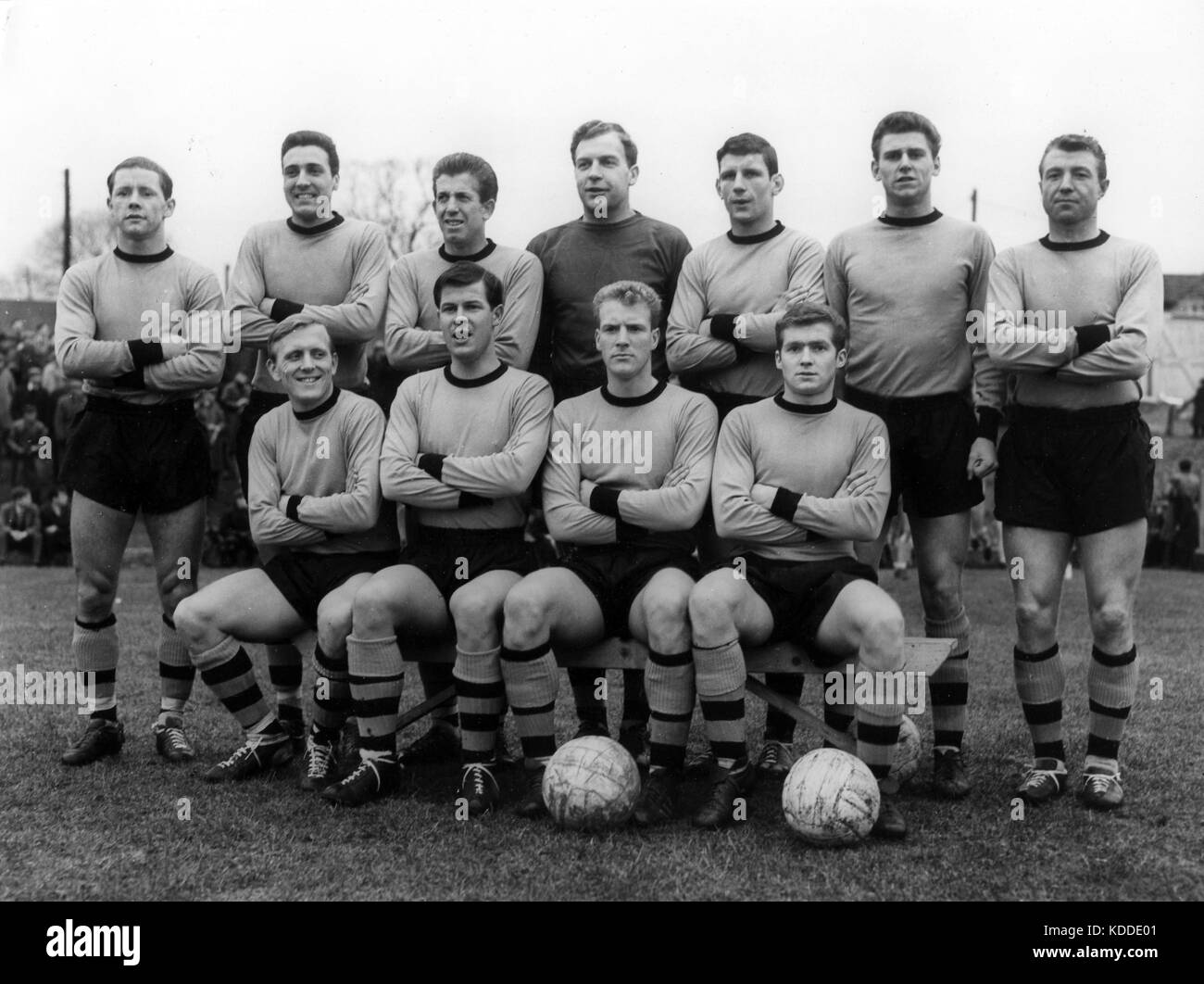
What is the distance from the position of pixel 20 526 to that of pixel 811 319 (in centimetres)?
1375

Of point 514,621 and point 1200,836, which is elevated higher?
point 514,621

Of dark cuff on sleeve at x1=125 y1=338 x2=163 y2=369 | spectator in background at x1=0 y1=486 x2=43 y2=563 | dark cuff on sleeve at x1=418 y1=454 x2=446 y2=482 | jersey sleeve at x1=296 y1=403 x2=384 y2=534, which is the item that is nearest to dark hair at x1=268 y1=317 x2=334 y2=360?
jersey sleeve at x1=296 y1=403 x2=384 y2=534

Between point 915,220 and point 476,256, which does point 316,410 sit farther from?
point 915,220

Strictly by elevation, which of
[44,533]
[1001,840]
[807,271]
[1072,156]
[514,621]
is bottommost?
[44,533]

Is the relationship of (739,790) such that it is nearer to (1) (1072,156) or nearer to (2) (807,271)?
(2) (807,271)

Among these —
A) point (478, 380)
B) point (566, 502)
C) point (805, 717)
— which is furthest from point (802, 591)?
point (478, 380)

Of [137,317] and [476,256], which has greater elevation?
[476,256]

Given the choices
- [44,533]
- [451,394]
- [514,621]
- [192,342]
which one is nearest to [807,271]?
[451,394]

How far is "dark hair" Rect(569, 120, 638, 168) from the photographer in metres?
5.40

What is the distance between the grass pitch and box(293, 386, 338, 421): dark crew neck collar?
155 cm

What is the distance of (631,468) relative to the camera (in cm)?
487

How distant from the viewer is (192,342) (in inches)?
210

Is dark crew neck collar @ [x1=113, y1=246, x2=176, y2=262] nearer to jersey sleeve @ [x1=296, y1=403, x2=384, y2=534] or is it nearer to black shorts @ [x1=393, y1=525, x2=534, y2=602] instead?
jersey sleeve @ [x1=296, y1=403, x2=384, y2=534]
